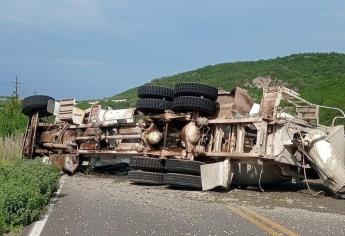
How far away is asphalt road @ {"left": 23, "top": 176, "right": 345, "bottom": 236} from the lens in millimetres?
7695

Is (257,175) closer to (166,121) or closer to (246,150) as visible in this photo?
(246,150)

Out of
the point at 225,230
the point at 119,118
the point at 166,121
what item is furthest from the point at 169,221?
the point at 119,118

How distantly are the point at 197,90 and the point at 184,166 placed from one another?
5.92 feet

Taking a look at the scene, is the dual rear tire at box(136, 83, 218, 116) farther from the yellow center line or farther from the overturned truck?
the yellow center line

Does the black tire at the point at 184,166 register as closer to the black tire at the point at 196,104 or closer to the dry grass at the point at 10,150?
the black tire at the point at 196,104

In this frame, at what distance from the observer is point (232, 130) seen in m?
13.3

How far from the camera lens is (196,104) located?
13711 millimetres

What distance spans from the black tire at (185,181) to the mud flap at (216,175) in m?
0.14

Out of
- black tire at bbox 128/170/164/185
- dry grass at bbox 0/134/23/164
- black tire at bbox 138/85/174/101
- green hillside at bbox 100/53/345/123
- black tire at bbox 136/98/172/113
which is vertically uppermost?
green hillside at bbox 100/53/345/123

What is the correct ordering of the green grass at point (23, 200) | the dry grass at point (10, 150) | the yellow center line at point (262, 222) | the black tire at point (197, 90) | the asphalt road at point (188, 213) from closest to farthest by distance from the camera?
the yellow center line at point (262, 222)
the asphalt road at point (188, 213)
the green grass at point (23, 200)
the black tire at point (197, 90)
the dry grass at point (10, 150)

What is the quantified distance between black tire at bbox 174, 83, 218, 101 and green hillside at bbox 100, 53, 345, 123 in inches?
1136

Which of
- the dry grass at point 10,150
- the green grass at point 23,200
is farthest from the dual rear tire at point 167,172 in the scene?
the dry grass at point 10,150

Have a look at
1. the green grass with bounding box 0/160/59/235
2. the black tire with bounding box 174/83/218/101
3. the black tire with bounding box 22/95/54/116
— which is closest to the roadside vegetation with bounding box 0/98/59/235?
the green grass with bounding box 0/160/59/235

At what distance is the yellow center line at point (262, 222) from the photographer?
24.5 feet
